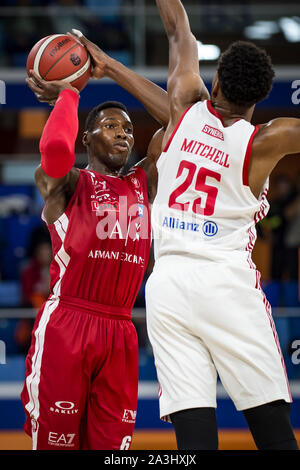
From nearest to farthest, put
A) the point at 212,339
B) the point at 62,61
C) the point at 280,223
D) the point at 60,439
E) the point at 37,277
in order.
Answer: the point at 212,339, the point at 60,439, the point at 62,61, the point at 37,277, the point at 280,223

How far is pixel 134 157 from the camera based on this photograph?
9.20 metres

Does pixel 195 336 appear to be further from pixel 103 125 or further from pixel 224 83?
pixel 103 125

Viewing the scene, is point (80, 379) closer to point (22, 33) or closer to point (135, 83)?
point (135, 83)

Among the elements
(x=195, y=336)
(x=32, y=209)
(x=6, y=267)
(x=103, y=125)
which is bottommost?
(x=6, y=267)

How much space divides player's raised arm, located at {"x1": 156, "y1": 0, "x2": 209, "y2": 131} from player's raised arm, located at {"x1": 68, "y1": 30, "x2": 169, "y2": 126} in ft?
0.95

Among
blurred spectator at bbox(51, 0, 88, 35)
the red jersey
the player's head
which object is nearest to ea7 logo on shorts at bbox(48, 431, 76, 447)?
the red jersey

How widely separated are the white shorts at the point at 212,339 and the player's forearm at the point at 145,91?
0.88m

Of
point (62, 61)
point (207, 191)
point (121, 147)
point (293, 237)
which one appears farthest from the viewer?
point (293, 237)

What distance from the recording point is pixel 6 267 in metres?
7.57

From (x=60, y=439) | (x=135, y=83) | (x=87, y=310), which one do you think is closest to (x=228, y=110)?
(x=135, y=83)

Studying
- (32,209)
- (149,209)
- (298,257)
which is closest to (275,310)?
(298,257)

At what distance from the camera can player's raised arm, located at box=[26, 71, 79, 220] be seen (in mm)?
2707

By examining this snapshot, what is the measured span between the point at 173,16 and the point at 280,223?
4367 millimetres

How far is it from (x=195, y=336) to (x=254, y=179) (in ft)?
1.95
